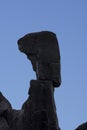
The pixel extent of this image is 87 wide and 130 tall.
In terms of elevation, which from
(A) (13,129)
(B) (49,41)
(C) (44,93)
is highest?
(B) (49,41)

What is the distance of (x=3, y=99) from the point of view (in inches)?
871

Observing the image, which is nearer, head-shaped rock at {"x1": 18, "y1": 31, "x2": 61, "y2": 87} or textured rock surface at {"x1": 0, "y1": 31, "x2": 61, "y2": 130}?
textured rock surface at {"x1": 0, "y1": 31, "x2": 61, "y2": 130}

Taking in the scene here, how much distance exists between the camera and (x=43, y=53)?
21547 millimetres

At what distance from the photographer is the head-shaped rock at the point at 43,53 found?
21422mm

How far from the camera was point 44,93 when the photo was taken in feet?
68.1

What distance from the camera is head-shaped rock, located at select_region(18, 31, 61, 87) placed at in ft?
70.3

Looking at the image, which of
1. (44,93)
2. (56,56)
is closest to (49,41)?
(56,56)

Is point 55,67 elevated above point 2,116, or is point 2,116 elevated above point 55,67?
point 55,67

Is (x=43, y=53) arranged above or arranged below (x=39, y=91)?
above

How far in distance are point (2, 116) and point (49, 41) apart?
3171mm

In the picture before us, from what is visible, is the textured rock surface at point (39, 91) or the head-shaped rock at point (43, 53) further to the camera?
the head-shaped rock at point (43, 53)

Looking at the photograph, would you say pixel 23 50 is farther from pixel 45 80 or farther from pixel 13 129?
pixel 13 129

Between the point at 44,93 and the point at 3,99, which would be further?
the point at 3,99

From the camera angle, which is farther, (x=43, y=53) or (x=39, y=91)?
(x=43, y=53)
